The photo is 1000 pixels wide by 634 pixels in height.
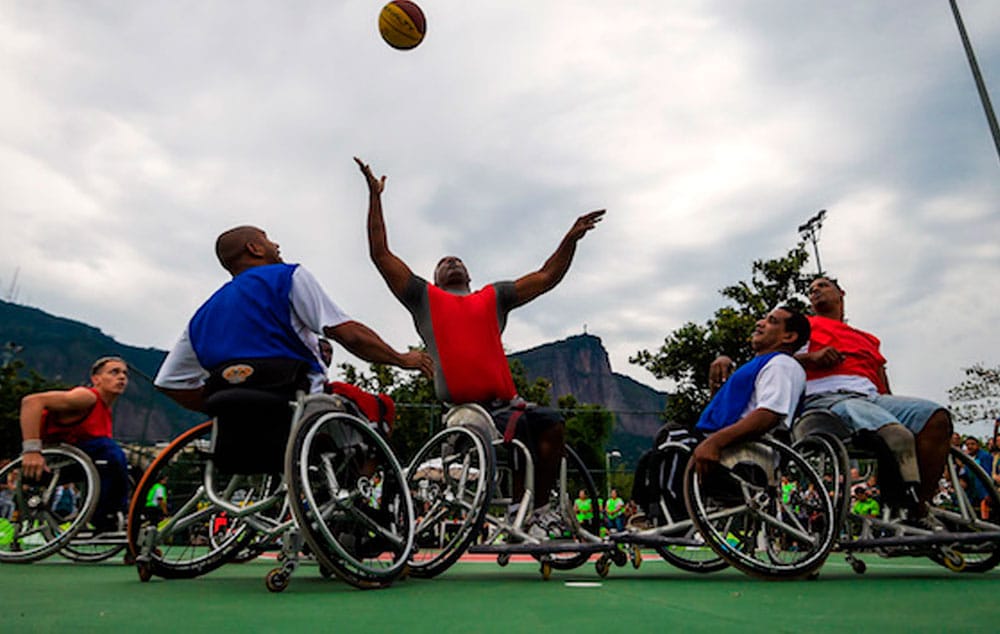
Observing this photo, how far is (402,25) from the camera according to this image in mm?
5082

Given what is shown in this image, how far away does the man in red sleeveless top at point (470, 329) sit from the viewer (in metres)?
3.43

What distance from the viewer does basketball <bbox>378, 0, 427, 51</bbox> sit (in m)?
5.07

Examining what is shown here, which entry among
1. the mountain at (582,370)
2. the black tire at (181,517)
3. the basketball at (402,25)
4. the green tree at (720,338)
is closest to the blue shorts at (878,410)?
the black tire at (181,517)

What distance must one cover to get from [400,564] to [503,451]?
39.1 inches

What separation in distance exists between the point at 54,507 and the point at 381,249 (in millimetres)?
2798

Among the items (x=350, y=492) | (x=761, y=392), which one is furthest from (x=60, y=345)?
(x=761, y=392)

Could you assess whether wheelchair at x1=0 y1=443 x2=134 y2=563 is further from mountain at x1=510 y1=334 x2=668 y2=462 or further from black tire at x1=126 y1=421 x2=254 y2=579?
mountain at x1=510 y1=334 x2=668 y2=462

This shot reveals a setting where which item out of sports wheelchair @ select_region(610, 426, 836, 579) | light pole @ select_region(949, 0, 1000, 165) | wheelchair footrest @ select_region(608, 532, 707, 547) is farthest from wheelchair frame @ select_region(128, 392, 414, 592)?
light pole @ select_region(949, 0, 1000, 165)

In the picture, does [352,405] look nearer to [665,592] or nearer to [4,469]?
[665,592]

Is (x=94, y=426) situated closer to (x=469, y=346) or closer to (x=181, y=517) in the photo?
(x=181, y=517)

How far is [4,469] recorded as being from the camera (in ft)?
13.9

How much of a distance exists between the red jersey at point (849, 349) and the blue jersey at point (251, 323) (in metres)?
2.68

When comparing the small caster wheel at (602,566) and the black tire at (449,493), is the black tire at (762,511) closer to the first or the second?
the small caster wheel at (602,566)

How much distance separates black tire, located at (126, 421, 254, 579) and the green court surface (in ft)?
0.30
